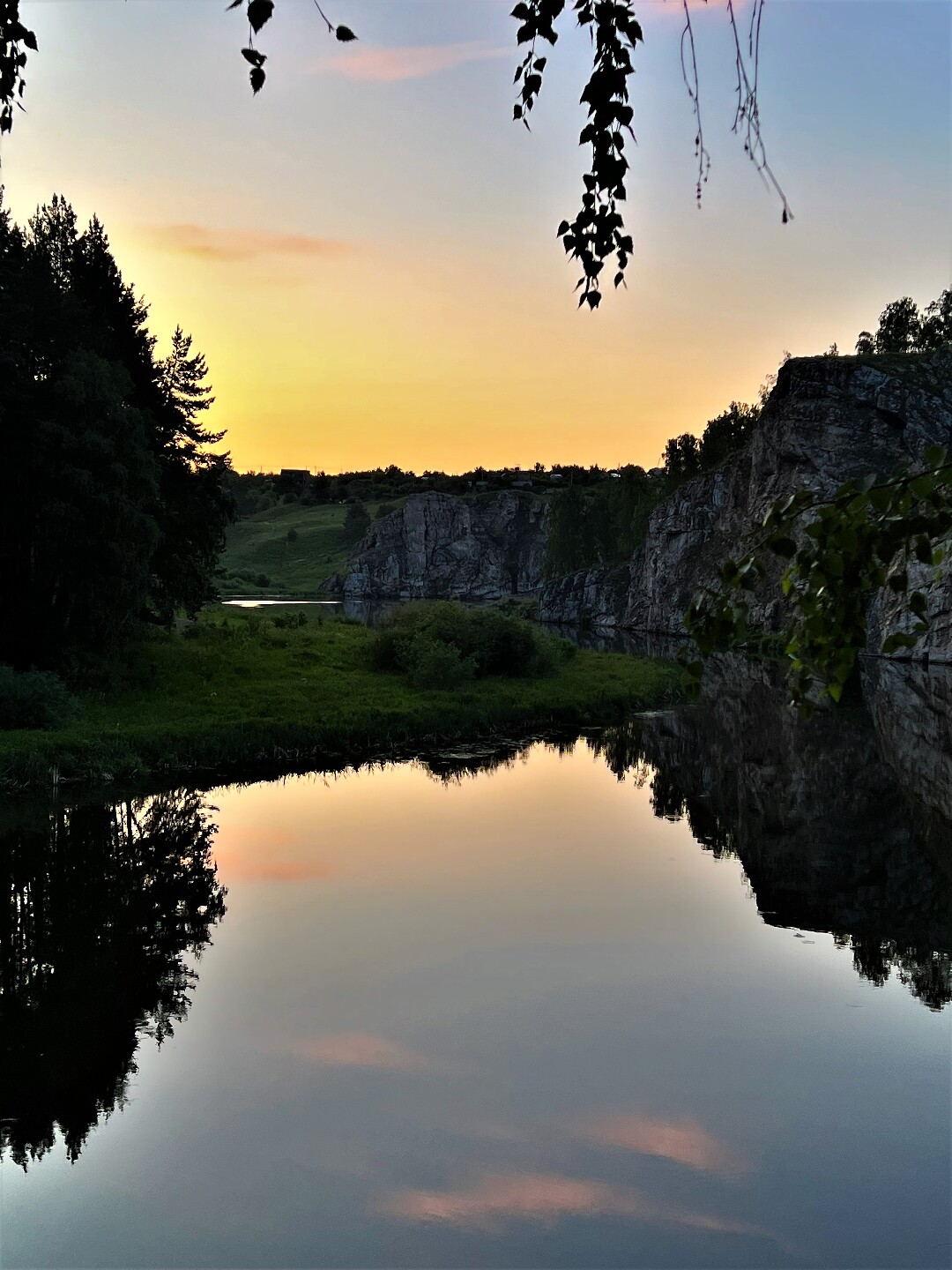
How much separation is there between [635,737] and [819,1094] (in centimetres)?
2399

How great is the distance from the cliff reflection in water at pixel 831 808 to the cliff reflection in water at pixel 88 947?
370 inches

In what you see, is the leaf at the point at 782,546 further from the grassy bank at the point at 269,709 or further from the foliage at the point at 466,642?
the foliage at the point at 466,642

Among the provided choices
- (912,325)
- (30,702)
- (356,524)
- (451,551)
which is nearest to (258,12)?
(30,702)

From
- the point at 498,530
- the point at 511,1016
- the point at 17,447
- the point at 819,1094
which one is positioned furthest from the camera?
the point at 498,530

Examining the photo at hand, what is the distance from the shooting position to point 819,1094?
11.5m

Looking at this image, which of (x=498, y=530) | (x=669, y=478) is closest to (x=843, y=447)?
(x=669, y=478)

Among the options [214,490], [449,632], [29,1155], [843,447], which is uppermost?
[843,447]

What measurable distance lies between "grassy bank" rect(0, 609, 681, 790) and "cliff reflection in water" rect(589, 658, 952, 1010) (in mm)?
3640

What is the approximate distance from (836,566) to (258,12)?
2.53 m

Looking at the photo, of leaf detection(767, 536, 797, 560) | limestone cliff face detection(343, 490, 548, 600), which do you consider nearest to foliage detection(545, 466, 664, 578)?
limestone cliff face detection(343, 490, 548, 600)

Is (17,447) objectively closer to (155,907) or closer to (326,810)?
(326,810)

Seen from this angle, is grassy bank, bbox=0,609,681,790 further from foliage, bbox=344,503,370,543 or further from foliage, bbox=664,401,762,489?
foliage, bbox=344,503,370,543

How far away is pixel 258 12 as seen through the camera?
355 cm

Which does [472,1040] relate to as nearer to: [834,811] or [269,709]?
[834,811]
